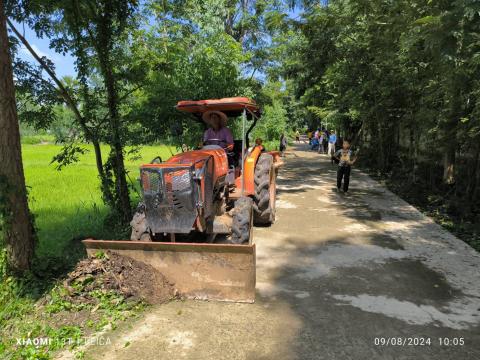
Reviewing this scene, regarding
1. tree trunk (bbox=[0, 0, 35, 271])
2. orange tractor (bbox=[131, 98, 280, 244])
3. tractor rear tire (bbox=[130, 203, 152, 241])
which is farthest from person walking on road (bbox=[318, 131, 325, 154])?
tree trunk (bbox=[0, 0, 35, 271])

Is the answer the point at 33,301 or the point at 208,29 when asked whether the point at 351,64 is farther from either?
the point at 33,301

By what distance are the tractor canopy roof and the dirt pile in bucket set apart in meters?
2.86

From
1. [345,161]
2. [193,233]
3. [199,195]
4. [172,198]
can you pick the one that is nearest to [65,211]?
[193,233]

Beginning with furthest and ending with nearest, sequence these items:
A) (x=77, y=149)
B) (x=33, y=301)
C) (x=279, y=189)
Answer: (x=279, y=189), (x=77, y=149), (x=33, y=301)

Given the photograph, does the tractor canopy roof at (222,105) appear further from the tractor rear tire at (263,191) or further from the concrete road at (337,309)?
the concrete road at (337,309)

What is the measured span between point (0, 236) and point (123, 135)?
2.37 meters

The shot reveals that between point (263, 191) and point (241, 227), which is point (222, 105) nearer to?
point (263, 191)

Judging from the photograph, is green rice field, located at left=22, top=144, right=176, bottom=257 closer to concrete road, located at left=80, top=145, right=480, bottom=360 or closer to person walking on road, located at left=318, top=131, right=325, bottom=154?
concrete road, located at left=80, top=145, right=480, bottom=360

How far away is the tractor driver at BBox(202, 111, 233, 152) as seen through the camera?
6.16 metres

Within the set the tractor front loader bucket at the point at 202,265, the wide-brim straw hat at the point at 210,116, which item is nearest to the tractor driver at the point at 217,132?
the wide-brim straw hat at the point at 210,116

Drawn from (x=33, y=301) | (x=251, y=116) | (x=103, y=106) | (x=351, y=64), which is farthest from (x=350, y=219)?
(x=351, y=64)

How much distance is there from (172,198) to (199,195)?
0.33 meters

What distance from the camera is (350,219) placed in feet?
24.3

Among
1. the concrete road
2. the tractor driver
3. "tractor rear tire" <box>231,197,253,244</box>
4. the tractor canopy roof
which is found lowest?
the concrete road
